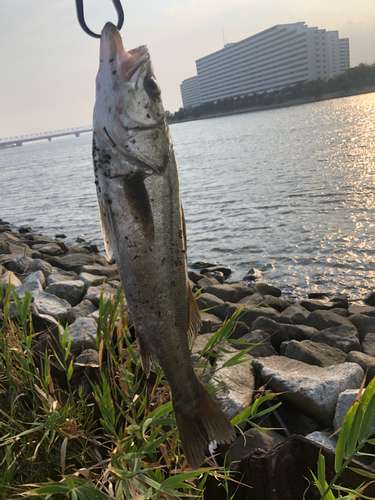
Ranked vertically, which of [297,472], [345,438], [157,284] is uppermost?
[157,284]

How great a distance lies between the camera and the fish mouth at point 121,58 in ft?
6.11

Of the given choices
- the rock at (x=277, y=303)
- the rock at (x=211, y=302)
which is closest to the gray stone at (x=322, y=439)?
the rock at (x=211, y=302)

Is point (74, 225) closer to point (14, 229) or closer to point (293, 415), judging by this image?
point (14, 229)

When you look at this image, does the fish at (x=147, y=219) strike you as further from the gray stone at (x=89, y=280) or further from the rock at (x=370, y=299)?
the rock at (x=370, y=299)

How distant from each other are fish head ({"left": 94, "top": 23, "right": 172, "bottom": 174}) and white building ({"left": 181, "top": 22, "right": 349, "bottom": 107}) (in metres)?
169

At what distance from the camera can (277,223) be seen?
13758mm

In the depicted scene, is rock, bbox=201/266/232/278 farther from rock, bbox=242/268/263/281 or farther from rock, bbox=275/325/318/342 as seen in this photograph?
rock, bbox=275/325/318/342

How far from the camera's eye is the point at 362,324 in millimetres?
6777

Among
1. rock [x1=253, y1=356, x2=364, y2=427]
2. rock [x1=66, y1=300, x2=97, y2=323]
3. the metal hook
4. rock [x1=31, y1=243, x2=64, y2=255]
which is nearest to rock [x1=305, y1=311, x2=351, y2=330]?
rock [x1=253, y1=356, x2=364, y2=427]

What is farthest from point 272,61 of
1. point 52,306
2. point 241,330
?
point 52,306

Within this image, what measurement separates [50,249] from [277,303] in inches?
294

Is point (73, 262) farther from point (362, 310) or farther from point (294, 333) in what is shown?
point (362, 310)

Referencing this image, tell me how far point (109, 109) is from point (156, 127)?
244 millimetres

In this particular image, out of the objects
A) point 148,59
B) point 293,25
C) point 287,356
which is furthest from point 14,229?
point 293,25
